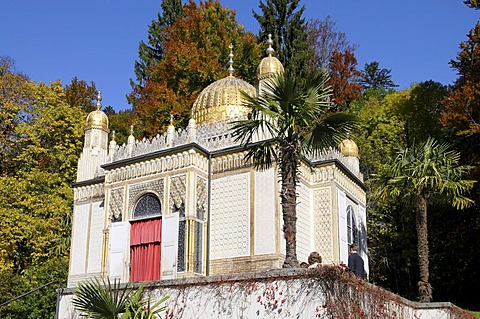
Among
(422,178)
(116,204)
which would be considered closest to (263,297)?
(116,204)

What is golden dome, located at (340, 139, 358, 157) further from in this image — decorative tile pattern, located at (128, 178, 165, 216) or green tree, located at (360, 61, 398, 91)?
green tree, located at (360, 61, 398, 91)

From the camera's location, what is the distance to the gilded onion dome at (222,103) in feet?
68.2

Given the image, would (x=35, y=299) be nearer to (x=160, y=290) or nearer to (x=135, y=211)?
(x=135, y=211)

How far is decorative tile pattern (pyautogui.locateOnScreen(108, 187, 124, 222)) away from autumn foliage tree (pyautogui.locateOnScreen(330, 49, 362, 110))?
65.8 feet

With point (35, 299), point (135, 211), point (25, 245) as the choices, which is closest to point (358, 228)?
point (135, 211)

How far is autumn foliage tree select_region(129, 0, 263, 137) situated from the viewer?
3100cm

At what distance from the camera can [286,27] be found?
124ft

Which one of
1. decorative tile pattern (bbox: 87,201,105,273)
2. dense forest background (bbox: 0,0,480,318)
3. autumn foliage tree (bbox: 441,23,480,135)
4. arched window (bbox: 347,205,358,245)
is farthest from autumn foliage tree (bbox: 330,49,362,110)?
decorative tile pattern (bbox: 87,201,105,273)

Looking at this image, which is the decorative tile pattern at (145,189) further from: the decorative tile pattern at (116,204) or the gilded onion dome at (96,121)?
the gilded onion dome at (96,121)

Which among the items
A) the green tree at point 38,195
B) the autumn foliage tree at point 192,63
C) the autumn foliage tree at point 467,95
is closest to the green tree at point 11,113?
the green tree at point 38,195

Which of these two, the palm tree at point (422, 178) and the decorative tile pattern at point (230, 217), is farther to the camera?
the palm tree at point (422, 178)

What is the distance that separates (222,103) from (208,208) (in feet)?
16.5

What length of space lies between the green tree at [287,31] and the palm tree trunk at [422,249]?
A: 18.7 meters

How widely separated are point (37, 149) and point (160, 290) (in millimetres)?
19069
